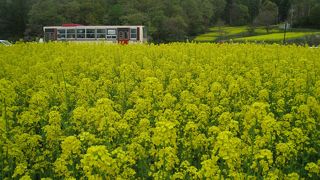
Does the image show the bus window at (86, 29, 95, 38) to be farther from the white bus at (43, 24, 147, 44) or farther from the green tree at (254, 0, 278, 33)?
the green tree at (254, 0, 278, 33)

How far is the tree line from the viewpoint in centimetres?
6450

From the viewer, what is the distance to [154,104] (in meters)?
6.71

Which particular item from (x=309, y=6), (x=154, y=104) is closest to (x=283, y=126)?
(x=154, y=104)

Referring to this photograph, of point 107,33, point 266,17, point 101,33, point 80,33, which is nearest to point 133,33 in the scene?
point 107,33

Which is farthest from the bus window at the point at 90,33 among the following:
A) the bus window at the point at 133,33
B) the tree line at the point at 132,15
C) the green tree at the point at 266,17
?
the green tree at the point at 266,17

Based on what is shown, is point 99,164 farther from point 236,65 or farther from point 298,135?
point 236,65

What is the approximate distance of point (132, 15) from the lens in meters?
62.5

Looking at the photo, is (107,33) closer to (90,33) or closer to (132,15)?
(90,33)

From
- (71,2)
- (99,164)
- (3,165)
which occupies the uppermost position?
(71,2)

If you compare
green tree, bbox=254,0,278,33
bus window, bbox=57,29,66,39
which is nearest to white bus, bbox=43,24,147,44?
bus window, bbox=57,29,66,39

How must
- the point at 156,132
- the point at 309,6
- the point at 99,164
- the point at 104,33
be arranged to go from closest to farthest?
the point at 99,164
the point at 156,132
the point at 104,33
the point at 309,6

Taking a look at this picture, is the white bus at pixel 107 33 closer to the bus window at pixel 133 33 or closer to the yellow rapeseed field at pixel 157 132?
the bus window at pixel 133 33

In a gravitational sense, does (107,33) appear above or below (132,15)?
below

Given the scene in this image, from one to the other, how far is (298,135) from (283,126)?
72cm
